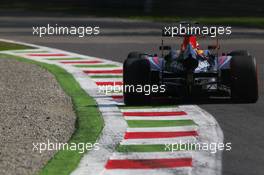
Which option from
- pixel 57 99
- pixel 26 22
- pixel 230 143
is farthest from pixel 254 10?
pixel 230 143

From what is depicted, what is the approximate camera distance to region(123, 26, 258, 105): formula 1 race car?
1516 cm

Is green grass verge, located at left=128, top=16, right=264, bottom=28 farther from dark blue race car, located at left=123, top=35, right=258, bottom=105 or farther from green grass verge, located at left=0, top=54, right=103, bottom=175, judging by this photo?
dark blue race car, located at left=123, top=35, right=258, bottom=105

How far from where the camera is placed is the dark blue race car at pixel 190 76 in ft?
49.8

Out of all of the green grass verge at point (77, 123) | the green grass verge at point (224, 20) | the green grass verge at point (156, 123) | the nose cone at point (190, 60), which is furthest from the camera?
the green grass verge at point (224, 20)

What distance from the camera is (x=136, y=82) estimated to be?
50.0 feet

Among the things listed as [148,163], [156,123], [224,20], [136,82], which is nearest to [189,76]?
[136,82]

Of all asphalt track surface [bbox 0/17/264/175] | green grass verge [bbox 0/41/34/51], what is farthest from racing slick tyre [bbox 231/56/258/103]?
green grass verge [bbox 0/41/34/51]

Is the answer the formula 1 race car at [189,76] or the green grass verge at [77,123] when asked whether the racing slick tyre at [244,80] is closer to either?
the formula 1 race car at [189,76]

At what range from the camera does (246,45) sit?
28438 millimetres

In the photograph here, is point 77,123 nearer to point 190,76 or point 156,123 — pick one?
point 156,123

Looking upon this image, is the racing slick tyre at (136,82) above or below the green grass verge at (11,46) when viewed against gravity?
above

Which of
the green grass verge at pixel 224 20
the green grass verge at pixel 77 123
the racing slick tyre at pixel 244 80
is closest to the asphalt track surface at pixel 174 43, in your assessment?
the racing slick tyre at pixel 244 80

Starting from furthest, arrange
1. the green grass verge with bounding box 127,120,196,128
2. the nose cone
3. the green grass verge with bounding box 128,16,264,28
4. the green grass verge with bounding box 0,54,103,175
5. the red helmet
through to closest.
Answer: the green grass verge with bounding box 128,16,264,28, the red helmet, the nose cone, the green grass verge with bounding box 127,120,196,128, the green grass verge with bounding box 0,54,103,175

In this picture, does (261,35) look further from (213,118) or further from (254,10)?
(213,118)
